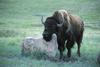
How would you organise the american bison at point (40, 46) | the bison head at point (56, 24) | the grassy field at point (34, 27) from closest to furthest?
the grassy field at point (34, 27) < the bison head at point (56, 24) < the american bison at point (40, 46)

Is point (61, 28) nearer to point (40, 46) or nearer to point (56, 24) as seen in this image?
point (56, 24)

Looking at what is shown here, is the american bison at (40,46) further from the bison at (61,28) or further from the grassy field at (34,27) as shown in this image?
the grassy field at (34,27)

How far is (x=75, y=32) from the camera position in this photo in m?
15.7

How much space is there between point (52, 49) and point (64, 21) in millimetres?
901

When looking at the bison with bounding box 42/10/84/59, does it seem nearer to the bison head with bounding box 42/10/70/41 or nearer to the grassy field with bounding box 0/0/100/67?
the bison head with bounding box 42/10/70/41

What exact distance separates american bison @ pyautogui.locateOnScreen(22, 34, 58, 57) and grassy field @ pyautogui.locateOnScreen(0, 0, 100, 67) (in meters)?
0.30

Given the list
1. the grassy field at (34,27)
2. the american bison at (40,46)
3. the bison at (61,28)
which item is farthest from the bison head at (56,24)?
the grassy field at (34,27)

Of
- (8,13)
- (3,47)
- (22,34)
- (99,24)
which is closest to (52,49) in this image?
(3,47)

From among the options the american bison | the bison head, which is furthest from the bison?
the american bison

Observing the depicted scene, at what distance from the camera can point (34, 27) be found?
27953mm

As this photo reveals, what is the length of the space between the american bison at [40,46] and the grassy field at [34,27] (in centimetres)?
30

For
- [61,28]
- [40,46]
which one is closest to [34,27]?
[40,46]

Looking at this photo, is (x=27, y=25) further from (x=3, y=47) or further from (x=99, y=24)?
(x=3, y=47)

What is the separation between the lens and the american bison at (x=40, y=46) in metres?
14.5
